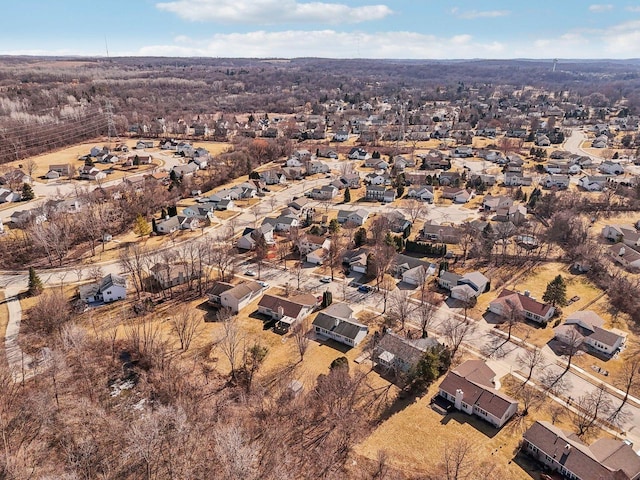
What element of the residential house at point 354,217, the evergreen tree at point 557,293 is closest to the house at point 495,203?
the residential house at point 354,217

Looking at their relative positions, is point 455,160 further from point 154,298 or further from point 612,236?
point 154,298

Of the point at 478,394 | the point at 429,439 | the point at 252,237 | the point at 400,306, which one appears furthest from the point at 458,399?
the point at 252,237

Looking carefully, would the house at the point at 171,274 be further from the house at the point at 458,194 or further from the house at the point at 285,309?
the house at the point at 458,194

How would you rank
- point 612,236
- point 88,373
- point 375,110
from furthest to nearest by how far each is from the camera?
point 375,110, point 612,236, point 88,373

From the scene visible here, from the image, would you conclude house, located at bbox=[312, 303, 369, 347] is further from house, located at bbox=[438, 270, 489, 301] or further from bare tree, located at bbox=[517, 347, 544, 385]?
bare tree, located at bbox=[517, 347, 544, 385]

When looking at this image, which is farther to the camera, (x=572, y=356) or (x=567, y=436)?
(x=572, y=356)

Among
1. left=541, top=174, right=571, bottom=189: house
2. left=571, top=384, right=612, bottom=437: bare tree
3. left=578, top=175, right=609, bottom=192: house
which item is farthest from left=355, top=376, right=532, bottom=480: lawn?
left=578, top=175, right=609, bottom=192: house

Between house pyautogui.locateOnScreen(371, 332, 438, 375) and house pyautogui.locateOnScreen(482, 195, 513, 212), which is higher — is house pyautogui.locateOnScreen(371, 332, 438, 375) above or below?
below

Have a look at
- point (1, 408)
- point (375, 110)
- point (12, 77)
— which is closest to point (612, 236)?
point (1, 408)
